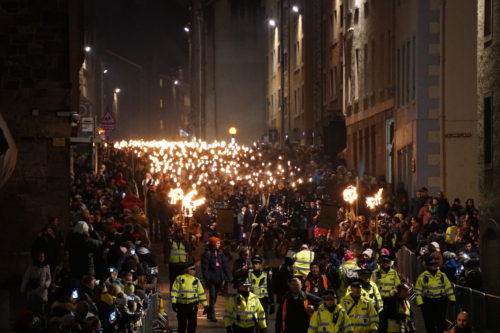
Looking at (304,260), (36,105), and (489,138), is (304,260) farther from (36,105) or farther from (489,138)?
(36,105)

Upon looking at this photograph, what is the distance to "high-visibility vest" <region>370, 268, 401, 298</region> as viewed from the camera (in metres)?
21.4

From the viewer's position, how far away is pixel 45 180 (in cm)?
2903

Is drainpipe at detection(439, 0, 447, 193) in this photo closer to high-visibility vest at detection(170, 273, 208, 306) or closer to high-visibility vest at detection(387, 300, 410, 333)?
high-visibility vest at detection(170, 273, 208, 306)

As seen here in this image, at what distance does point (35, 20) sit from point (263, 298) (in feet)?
35.2

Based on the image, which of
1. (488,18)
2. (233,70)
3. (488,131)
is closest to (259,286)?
(488,131)

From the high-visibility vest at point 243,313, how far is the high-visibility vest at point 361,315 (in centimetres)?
145

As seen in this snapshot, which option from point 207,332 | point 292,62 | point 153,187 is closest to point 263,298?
point 207,332

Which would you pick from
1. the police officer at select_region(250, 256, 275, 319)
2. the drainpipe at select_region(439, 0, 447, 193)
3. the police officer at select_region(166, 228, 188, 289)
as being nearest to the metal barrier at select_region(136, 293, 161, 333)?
the police officer at select_region(250, 256, 275, 319)

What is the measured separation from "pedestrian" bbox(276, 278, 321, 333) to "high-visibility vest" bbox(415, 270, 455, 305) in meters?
3.02

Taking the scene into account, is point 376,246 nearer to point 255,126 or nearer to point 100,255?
point 100,255

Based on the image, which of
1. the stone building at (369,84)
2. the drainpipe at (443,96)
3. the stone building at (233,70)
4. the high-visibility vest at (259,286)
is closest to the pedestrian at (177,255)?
the high-visibility vest at (259,286)

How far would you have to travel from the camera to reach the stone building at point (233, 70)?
9219cm

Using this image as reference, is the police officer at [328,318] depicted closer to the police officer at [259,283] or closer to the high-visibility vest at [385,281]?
the police officer at [259,283]

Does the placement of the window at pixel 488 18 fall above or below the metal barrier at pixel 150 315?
above
